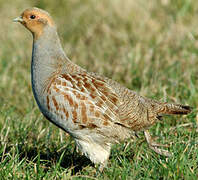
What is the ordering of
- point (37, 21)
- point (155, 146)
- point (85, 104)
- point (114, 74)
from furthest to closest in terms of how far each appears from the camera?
1. point (114, 74)
2. point (37, 21)
3. point (155, 146)
4. point (85, 104)

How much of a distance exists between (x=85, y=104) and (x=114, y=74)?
8.11ft

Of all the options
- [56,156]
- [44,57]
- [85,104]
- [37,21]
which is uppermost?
[37,21]

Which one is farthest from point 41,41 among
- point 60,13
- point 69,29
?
point 60,13

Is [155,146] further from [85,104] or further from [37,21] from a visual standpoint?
[37,21]

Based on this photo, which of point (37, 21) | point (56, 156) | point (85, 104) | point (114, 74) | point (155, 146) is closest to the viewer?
point (85, 104)

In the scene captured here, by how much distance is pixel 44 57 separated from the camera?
4223 millimetres

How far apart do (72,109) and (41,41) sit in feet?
2.79

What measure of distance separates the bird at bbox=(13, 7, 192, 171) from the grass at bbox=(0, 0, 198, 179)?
241 millimetres

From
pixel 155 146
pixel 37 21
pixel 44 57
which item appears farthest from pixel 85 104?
pixel 37 21

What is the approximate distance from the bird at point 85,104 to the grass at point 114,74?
0.24 m

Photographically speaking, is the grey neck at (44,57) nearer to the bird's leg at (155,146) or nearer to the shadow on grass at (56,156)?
the shadow on grass at (56,156)

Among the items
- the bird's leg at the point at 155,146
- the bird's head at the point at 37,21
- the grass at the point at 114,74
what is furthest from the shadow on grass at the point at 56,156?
the bird's head at the point at 37,21

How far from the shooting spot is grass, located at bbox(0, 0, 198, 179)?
12.7 ft

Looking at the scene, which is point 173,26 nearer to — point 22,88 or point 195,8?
point 195,8
